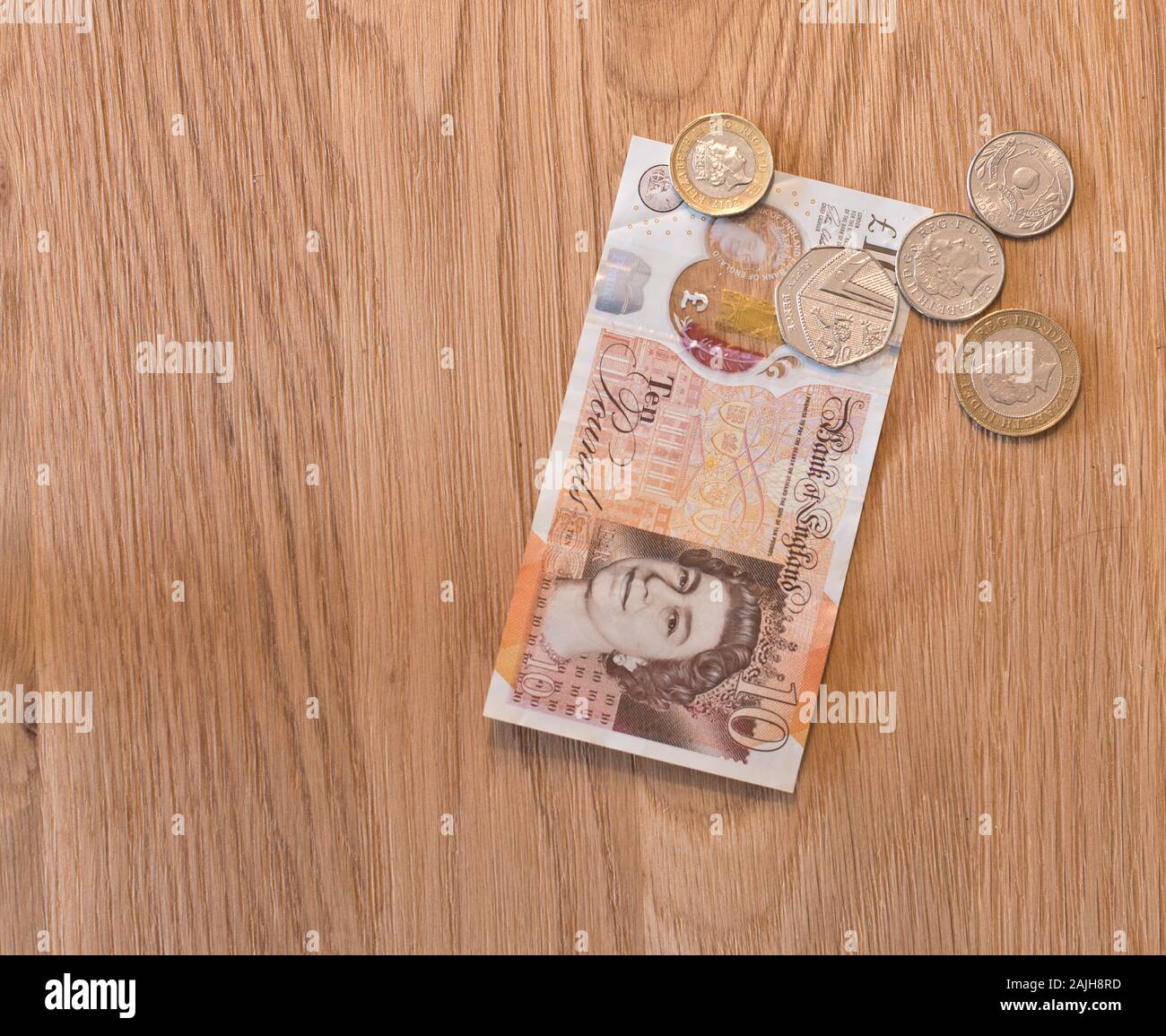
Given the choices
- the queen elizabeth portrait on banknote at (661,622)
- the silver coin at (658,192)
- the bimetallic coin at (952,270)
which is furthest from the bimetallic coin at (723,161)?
the queen elizabeth portrait on banknote at (661,622)

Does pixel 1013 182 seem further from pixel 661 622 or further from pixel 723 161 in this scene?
pixel 661 622

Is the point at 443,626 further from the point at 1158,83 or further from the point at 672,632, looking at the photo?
the point at 1158,83

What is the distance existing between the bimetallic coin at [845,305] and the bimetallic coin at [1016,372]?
7cm

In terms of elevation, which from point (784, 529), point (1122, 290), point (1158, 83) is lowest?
point (784, 529)

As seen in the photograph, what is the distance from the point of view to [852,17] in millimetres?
660

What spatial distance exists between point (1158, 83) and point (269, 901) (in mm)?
1006

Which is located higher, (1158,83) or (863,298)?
(1158,83)

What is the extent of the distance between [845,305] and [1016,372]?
5.9 inches

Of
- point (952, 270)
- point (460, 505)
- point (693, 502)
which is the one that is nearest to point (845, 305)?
point (952, 270)

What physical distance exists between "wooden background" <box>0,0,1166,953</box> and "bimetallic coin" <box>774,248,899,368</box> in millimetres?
35

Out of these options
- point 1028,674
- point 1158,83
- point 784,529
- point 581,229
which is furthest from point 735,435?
point 1158,83

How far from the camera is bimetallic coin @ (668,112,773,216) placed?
0.65m

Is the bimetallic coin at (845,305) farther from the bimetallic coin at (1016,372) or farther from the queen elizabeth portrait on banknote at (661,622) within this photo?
the queen elizabeth portrait on banknote at (661,622)

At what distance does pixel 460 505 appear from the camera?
0.67m
